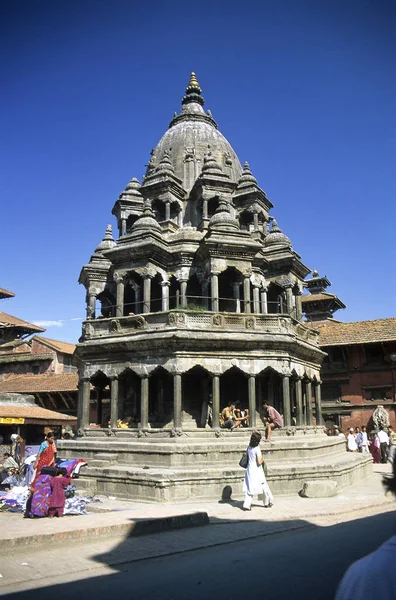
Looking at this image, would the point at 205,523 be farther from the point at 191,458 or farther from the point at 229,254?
the point at 229,254

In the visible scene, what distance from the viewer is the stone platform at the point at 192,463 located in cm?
1480

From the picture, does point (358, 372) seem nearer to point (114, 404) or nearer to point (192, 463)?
point (114, 404)

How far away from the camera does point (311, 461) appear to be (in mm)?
17297

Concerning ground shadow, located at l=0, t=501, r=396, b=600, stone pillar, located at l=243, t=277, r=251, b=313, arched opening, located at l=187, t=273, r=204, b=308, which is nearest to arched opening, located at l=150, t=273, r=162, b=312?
arched opening, located at l=187, t=273, r=204, b=308

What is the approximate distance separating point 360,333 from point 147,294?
54.5ft

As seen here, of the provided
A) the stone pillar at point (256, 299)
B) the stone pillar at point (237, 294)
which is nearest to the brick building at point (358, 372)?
the stone pillar at point (256, 299)

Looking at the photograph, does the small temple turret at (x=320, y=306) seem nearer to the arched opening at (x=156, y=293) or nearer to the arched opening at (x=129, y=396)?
the arched opening at (x=156, y=293)

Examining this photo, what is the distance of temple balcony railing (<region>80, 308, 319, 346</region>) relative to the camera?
743 inches

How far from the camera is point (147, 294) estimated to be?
22.3 metres

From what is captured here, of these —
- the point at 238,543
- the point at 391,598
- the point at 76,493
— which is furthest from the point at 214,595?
the point at 76,493

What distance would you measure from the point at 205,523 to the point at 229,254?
13448 mm

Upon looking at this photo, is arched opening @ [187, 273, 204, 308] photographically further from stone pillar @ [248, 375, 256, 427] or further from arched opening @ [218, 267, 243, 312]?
stone pillar @ [248, 375, 256, 427]

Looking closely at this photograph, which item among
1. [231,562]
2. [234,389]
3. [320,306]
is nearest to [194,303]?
[234,389]

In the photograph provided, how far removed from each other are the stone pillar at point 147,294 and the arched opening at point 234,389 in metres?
4.58
